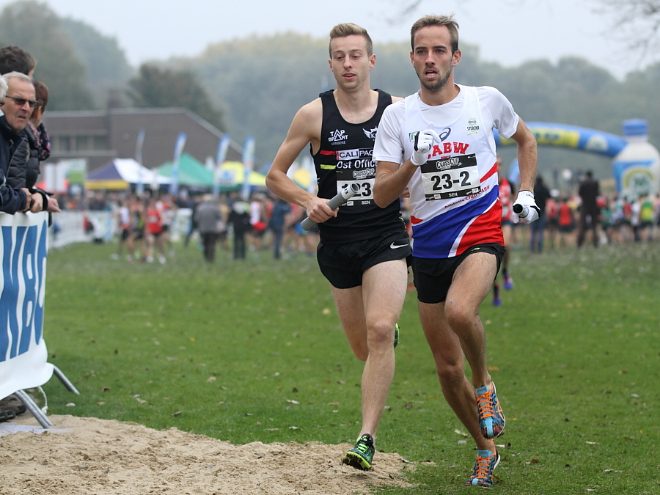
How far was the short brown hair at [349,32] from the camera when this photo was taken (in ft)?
23.7

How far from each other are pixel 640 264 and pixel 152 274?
38.0 feet

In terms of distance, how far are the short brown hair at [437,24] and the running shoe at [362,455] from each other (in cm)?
220

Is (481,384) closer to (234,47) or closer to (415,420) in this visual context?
(415,420)

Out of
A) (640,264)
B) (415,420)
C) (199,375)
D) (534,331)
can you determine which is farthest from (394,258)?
(640,264)

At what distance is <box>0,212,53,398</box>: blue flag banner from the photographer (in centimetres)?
791

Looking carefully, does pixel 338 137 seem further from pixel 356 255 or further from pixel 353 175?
pixel 356 255

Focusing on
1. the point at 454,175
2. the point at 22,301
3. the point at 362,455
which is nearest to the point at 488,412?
the point at 362,455

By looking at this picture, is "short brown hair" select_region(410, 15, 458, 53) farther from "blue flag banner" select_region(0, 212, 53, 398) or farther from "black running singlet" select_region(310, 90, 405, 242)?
"blue flag banner" select_region(0, 212, 53, 398)

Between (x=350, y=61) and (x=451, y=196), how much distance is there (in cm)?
115

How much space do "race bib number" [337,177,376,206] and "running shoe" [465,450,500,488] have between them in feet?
5.31

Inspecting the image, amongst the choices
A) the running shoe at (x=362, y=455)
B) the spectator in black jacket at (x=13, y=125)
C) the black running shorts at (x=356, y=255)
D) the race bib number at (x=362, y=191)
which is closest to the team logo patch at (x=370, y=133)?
the race bib number at (x=362, y=191)

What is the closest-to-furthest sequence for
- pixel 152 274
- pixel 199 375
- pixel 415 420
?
pixel 415 420 < pixel 199 375 < pixel 152 274

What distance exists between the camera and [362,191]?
709cm

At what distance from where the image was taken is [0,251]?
7.75 metres
